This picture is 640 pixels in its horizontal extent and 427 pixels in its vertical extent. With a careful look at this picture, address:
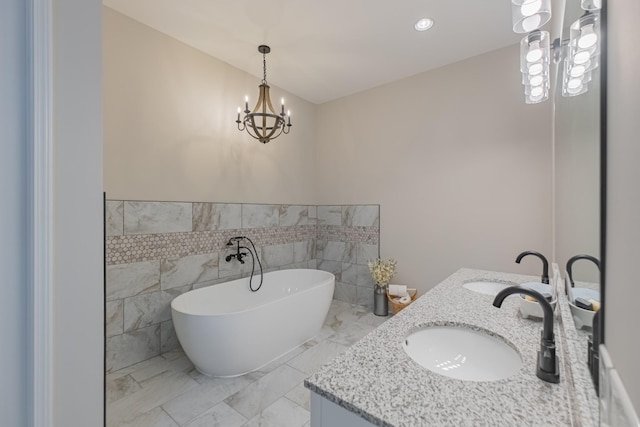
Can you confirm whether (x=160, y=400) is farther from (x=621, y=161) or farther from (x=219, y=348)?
A: (x=621, y=161)

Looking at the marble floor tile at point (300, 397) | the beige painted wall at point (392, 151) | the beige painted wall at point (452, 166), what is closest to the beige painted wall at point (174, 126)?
the beige painted wall at point (392, 151)

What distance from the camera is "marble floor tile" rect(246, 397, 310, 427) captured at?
1.66m

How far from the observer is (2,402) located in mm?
823

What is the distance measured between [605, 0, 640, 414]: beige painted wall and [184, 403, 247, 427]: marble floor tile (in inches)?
75.7

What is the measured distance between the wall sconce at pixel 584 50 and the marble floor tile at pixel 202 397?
2437 millimetres

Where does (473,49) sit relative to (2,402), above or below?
above

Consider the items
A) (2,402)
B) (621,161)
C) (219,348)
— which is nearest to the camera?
(621,161)

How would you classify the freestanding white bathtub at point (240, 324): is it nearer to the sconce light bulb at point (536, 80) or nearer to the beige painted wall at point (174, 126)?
the beige painted wall at point (174, 126)

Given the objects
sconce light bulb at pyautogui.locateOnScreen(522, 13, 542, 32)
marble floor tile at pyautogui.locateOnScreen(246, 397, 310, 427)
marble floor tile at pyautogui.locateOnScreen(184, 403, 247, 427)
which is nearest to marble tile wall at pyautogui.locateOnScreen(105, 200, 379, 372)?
marble floor tile at pyautogui.locateOnScreen(184, 403, 247, 427)

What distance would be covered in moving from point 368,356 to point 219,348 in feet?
5.05

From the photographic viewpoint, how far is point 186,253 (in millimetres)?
2607

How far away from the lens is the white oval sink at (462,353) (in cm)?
93

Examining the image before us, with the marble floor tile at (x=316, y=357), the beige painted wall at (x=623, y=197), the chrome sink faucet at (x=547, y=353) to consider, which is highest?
the beige painted wall at (x=623, y=197)

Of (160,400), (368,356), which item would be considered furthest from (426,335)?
(160,400)
